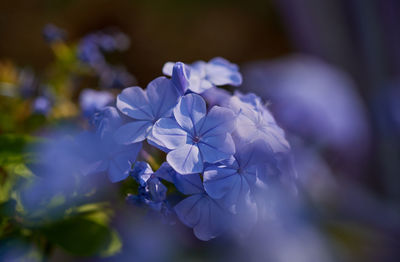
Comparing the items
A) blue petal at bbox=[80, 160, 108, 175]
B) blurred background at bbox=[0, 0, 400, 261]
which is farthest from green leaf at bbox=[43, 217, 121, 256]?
blurred background at bbox=[0, 0, 400, 261]

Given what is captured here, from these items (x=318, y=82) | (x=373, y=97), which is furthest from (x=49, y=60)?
(x=373, y=97)

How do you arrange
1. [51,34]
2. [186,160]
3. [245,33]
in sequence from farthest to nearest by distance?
[245,33] < [51,34] < [186,160]

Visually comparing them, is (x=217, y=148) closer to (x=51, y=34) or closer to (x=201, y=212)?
(x=201, y=212)

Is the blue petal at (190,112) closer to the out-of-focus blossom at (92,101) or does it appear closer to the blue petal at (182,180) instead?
the blue petal at (182,180)

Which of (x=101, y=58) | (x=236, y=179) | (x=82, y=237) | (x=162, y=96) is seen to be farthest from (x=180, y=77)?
(x=101, y=58)

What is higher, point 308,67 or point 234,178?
point 234,178

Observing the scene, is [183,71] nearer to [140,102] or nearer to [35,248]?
[140,102]

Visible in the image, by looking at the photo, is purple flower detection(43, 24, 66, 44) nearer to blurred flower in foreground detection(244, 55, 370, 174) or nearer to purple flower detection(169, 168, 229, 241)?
purple flower detection(169, 168, 229, 241)
